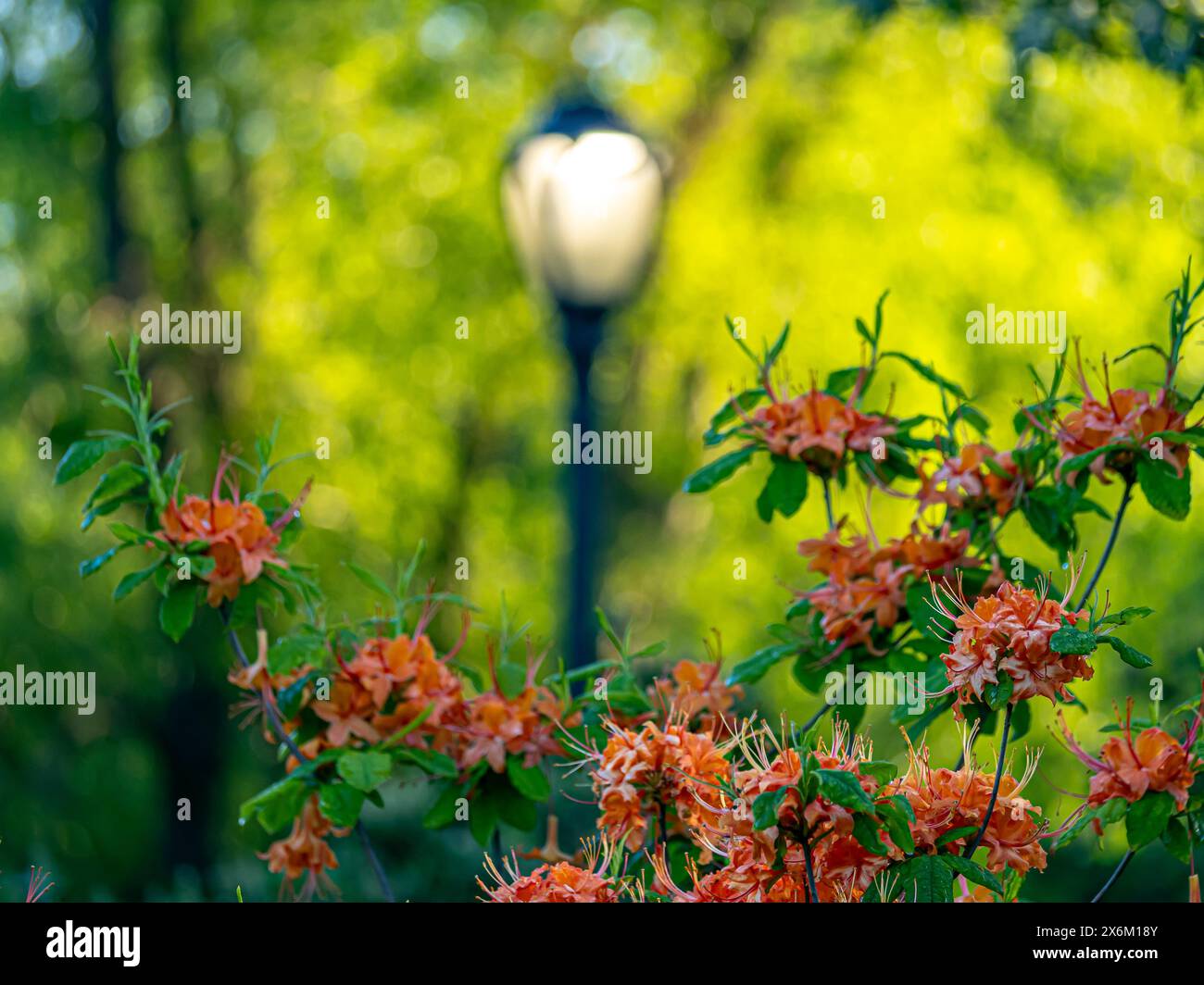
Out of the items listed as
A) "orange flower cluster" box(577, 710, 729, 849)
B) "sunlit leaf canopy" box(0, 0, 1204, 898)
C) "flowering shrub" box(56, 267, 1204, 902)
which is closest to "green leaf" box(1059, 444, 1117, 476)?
"flowering shrub" box(56, 267, 1204, 902)

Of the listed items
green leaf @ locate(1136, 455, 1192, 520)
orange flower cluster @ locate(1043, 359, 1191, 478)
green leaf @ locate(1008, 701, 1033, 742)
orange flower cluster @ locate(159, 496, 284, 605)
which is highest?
orange flower cluster @ locate(1043, 359, 1191, 478)

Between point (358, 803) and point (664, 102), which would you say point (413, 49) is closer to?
point (664, 102)

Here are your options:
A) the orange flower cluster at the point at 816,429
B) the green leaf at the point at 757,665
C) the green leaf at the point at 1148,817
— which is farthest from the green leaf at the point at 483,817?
the green leaf at the point at 1148,817

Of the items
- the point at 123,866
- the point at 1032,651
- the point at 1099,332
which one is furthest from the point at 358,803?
the point at 123,866

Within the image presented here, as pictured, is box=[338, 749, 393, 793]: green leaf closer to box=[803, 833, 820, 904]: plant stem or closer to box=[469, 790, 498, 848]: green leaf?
box=[469, 790, 498, 848]: green leaf

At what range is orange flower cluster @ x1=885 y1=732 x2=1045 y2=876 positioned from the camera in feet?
5.54

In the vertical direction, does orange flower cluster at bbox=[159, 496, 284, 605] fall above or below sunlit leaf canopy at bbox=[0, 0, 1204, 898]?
below

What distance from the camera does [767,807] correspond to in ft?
4.82

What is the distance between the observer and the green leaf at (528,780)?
2.07 meters

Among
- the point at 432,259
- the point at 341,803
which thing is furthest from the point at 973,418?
the point at 432,259

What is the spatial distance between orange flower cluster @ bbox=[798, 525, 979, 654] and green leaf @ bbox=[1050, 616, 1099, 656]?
26.2 inches

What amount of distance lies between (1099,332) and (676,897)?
7681 millimetres

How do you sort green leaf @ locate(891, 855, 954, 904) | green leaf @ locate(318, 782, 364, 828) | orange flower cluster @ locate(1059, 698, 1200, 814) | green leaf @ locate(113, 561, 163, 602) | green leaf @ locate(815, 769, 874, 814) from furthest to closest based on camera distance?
green leaf @ locate(113, 561, 163, 602) → green leaf @ locate(318, 782, 364, 828) → orange flower cluster @ locate(1059, 698, 1200, 814) → green leaf @ locate(891, 855, 954, 904) → green leaf @ locate(815, 769, 874, 814)

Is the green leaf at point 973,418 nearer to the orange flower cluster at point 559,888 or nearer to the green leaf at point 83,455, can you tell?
the orange flower cluster at point 559,888
